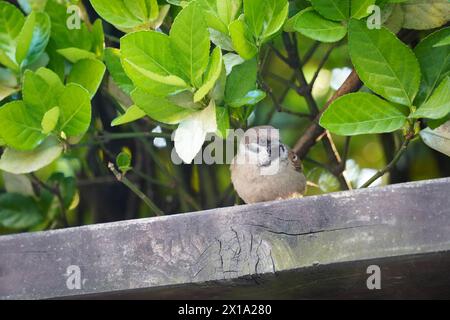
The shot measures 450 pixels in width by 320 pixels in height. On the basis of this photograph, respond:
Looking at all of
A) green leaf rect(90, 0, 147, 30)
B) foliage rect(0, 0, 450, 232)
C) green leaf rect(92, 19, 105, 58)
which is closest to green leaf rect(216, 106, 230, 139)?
foliage rect(0, 0, 450, 232)

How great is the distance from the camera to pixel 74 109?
1395 millimetres

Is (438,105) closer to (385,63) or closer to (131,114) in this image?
(385,63)

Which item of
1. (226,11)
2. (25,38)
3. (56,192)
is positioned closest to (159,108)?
(226,11)

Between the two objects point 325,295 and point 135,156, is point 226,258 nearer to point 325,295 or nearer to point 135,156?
point 325,295

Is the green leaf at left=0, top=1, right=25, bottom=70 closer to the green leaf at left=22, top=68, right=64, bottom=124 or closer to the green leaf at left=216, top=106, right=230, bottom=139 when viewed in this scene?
the green leaf at left=22, top=68, right=64, bottom=124

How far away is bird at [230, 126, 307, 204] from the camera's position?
1.71 metres

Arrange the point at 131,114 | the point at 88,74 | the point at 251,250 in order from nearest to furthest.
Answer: the point at 251,250, the point at 131,114, the point at 88,74

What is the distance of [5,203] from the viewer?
5.74 ft

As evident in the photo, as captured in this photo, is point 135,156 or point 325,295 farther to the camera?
point 135,156

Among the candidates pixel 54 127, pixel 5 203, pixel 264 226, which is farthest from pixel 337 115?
pixel 5 203

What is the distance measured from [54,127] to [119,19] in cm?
21

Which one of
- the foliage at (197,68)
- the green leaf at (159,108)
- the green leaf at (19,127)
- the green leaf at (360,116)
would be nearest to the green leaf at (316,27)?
the foliage at (197,68)

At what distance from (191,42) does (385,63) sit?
0.97 ft

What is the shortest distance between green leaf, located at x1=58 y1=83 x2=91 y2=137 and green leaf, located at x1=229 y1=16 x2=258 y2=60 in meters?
0.27
